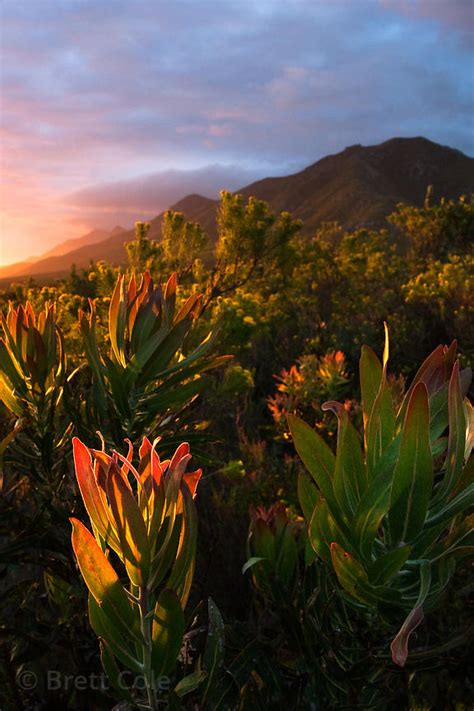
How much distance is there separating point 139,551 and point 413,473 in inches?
16.5

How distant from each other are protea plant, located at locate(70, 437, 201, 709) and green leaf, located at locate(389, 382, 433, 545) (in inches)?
12.5

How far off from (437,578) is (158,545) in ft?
1.59

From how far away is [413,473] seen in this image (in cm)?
80

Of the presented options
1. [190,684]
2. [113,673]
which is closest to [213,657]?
[190,684]

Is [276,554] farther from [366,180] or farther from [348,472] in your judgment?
[366,180]

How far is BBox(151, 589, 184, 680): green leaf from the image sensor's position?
791 mm

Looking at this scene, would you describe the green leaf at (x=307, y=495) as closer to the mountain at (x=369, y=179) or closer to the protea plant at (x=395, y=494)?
the protea plant at (x=395, y=494)

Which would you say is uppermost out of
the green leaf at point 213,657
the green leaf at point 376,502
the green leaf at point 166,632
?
the green leaf at point 376,502

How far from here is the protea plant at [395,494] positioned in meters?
0.80

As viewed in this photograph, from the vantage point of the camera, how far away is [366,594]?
0.86 meters

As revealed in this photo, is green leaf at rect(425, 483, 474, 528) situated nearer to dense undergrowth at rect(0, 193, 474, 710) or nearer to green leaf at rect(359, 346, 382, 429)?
dense undergrowth at rect(0, 193, 474, 710)

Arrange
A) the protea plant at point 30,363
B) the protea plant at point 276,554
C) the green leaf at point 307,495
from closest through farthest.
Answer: the green leaf at point 307,495 < the protea plant at point 276,554 < the protea plant at point 30,363

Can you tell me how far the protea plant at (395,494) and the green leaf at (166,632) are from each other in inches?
9.8

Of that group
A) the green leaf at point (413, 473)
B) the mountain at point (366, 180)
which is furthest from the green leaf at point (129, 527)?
the mountain at point (366, 180)
